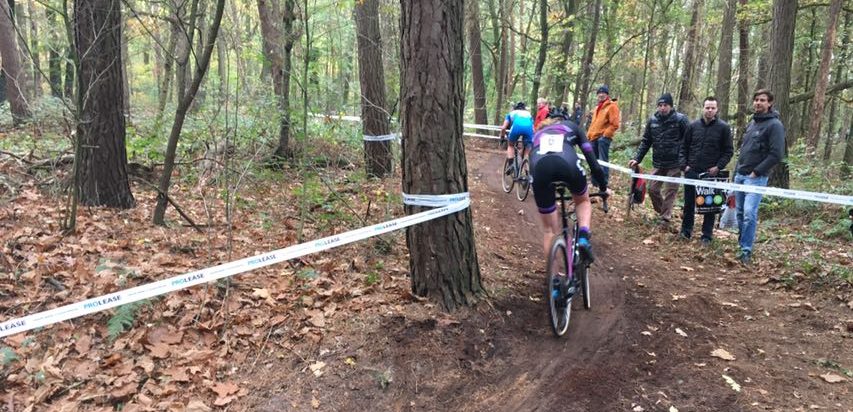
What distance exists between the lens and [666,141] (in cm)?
869

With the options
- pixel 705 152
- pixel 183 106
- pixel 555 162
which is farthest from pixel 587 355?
pixel 705 152

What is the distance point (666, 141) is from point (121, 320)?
843cm

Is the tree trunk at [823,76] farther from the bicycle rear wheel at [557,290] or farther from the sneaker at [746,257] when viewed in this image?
the bicycle rear wheel at [557,290]

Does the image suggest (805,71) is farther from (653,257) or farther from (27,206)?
(27,206)

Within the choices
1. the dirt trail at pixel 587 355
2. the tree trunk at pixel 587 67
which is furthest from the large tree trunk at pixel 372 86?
the tree trunk at pixel 587 67

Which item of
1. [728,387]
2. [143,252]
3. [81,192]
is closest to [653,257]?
[728,387]

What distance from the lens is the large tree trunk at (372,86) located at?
31.4 feet

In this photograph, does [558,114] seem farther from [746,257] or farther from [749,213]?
[746,257]

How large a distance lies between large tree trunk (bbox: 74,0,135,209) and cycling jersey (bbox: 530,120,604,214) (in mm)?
5742

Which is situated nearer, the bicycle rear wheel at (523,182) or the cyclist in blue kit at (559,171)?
the cyclist in blue kit at (559,171)

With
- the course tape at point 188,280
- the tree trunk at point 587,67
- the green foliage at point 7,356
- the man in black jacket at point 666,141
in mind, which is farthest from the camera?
the tree trunk at point 587,67

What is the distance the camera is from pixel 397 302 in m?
4.74

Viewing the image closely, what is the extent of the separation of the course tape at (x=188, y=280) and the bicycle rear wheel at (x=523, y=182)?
5.83 meters

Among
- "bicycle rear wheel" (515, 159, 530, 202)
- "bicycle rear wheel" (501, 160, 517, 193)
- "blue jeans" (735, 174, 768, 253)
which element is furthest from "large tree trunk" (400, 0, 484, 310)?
"bicycle rear wheel" (501, 160, 517, 193)
